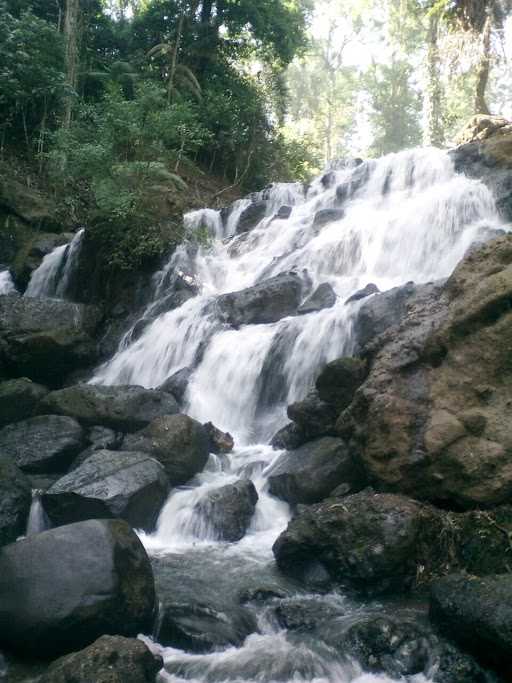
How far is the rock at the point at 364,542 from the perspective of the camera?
496 cm

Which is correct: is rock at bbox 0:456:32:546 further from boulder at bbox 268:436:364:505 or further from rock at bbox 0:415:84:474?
boulder at bbox 268:436:364:505

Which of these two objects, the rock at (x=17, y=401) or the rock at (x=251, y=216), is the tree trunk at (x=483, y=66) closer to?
the rock at (x=251, y=216)

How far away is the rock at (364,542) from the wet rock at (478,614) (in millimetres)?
621

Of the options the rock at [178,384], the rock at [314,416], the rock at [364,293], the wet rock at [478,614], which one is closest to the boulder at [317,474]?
the rock at [314,416]

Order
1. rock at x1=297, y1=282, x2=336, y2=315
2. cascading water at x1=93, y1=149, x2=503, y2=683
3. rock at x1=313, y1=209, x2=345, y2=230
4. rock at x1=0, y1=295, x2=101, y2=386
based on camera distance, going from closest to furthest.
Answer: cascading water at x1=93, y1=149, x2=503, y2=683 < rock at x1=297, y1=282, x2=336, y2=315 < rock at x1=0, y1=295, x2=101, y2=386 < rock at x1=313, y1=209, x2=345, y2=230

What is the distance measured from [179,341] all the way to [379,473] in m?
6.06

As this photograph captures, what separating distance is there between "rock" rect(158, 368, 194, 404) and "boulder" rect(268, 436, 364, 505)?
295 centimetres

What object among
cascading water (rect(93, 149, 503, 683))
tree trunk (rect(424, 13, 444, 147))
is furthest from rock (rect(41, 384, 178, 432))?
tree trunk (rect(424, 13, 444, 147))

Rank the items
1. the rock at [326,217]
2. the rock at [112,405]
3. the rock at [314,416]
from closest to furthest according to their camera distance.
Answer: the rock at [314,416] → the rock at [112,405] → the rock at [326,217]

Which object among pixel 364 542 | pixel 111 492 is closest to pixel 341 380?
pixel 364 542

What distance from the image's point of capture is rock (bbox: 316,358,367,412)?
693 cm

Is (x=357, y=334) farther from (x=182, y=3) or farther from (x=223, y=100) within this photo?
(x=182, y=3)

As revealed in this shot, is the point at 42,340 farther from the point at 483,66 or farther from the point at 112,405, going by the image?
the point at 483,66

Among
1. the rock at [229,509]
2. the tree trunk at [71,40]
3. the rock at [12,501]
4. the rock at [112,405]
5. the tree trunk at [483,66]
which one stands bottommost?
the rock at [229,509]
